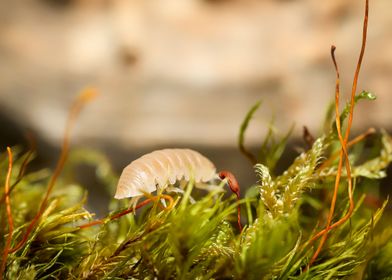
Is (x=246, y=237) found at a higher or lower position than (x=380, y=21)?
lower

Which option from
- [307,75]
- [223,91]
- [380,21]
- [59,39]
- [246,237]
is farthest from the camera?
[59,39]

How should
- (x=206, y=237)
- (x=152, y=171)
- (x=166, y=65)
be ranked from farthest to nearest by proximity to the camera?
(x=166, y=65), (x=152, y=171), (x=206, y=237)

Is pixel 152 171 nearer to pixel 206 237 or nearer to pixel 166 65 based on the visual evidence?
pixel 206 237

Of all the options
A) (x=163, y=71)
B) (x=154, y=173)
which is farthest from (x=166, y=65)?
(x=154, y=173)

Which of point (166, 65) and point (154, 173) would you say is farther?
point (166, 65)

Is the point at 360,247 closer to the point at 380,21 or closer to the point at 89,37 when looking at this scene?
the point at 380,21

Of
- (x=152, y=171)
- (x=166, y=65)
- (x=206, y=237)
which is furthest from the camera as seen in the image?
(x=166, y=65)

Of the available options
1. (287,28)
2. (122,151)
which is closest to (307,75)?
(287,28)

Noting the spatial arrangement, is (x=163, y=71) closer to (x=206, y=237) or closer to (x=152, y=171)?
(x=152, y=171)

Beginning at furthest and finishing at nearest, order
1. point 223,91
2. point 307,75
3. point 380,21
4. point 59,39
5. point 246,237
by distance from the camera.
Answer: point 59,39 < point 223,91 < point 307,75 < point 380,21 < point 246,237
